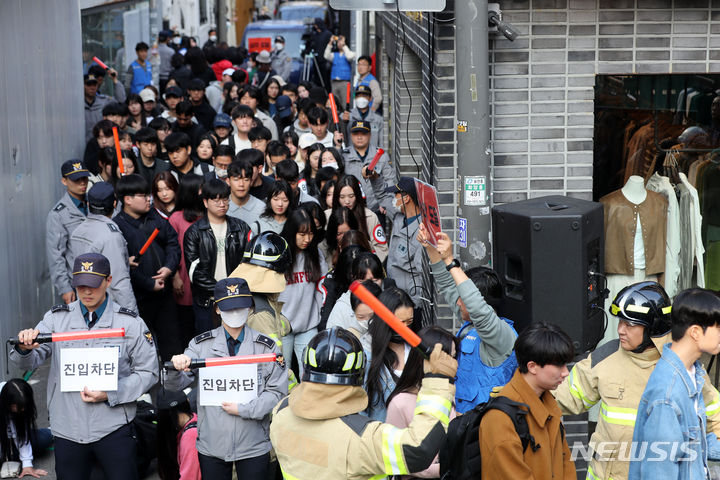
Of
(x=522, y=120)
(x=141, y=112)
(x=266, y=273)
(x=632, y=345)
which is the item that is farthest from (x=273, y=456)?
(x=141, y=112)

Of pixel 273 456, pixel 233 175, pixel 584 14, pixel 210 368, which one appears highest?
pixel 584 14

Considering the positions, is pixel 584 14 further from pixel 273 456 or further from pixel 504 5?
pixel 273 456

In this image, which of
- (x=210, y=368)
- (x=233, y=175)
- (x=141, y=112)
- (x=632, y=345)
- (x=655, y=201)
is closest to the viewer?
(x=632, y=345)

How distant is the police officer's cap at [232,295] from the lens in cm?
544

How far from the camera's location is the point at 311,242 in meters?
7.39

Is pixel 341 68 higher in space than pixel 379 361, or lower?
higher

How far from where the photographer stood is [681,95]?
22.2ft

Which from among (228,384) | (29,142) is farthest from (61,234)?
(228,384)

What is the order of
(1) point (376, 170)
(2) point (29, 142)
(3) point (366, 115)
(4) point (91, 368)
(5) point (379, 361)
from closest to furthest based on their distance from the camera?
(5) point (379, 361)
(4) point (91, 368)
(2) point (29, 142)
(1) point (376, 170)
(3) point (366, 115)

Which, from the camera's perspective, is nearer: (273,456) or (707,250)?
(273,456)

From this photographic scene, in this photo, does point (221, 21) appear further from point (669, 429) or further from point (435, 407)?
point (669, 429)

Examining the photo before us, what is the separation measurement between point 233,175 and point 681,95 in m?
3.74

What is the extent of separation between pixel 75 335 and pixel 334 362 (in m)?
2.02

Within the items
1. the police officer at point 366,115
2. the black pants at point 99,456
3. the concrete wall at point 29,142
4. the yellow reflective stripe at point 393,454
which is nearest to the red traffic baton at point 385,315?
the yellow reflective stripe at point 393,454
